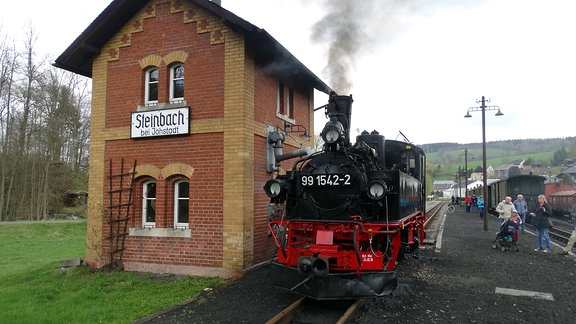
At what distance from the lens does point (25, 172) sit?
89.0ft

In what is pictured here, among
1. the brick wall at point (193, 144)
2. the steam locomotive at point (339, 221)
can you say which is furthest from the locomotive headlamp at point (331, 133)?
the brick wall at point (193, 144)

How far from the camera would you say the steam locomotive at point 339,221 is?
5.73 m

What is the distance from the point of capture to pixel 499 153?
114 metres

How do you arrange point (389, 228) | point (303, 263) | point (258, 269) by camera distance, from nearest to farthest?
point (303, 263), point (389, 228), point (258, 269)

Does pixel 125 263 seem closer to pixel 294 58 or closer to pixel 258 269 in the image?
pixel 258 269

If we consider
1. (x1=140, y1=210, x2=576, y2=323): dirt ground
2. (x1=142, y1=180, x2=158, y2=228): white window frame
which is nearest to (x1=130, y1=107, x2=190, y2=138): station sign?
(x1=142, y1=180, x2=158, y2=228): white window frame

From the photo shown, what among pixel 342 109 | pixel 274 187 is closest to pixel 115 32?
pixel 342 109

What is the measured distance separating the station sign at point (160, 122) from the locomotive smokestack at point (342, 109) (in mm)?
3390

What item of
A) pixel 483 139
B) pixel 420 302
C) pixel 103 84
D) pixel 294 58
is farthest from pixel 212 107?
pixel 483 139

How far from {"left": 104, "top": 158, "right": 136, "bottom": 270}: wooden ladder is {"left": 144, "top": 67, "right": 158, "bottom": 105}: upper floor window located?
1.69 m

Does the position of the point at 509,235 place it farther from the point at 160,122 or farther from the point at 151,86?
the point at 151,86

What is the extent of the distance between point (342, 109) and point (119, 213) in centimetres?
579

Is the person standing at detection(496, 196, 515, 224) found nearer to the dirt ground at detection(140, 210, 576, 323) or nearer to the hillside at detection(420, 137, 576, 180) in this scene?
the dirt ground at detection(140, 210, 576, 323)

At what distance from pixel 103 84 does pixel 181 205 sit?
12.3 feet
